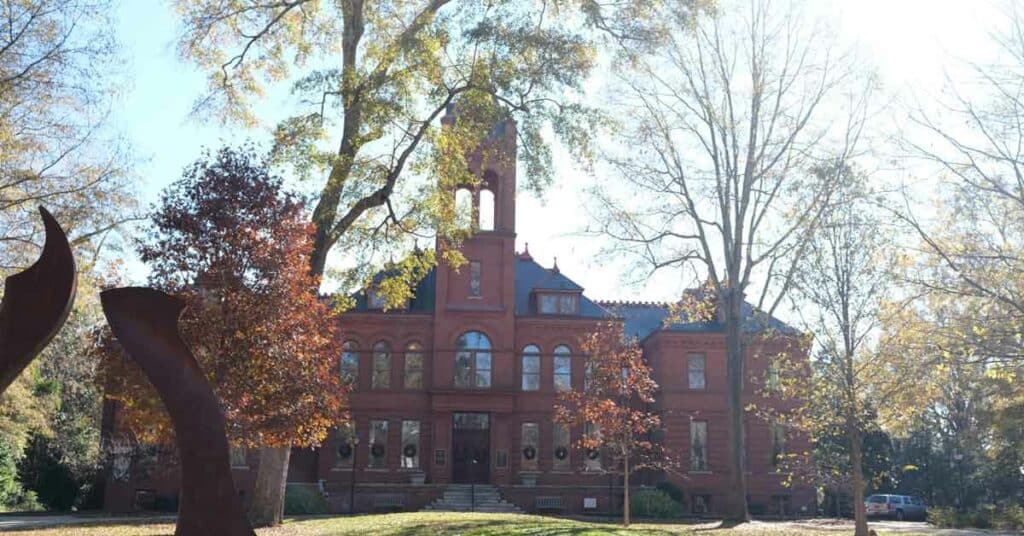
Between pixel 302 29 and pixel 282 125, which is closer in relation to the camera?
pixel 282 125

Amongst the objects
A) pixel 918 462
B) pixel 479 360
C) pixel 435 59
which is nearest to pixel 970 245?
pixel 435 59

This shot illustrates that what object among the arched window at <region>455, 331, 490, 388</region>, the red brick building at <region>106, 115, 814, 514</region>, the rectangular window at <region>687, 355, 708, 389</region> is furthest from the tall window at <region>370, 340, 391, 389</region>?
the rectangular window at <region>687, 355, 708, 389</region>

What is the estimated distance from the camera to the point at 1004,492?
1716 inches

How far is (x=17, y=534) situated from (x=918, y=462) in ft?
154

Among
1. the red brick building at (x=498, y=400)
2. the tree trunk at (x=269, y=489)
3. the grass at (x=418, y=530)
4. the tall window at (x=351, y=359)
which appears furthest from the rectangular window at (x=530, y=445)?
the tree trunk at (x=269, y=489)

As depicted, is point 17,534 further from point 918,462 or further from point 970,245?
point 918,462

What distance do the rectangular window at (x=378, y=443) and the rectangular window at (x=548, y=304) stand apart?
8.39 m

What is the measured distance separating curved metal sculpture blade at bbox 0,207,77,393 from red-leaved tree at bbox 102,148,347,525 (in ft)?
17.5

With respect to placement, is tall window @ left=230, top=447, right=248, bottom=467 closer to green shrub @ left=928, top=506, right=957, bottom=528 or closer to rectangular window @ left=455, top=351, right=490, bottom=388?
rectangular window @ left=455, top=351, right=490, bottom=388

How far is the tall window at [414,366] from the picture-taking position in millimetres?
36906

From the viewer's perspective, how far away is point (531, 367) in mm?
37562

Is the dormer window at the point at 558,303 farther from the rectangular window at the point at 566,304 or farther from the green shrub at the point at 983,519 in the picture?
the green shrub at the point at 983,519

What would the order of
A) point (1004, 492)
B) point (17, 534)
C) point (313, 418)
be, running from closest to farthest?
point (313, 418)
point (17, 534)
point (1004, 492)

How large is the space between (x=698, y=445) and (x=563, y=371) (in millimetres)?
6717
